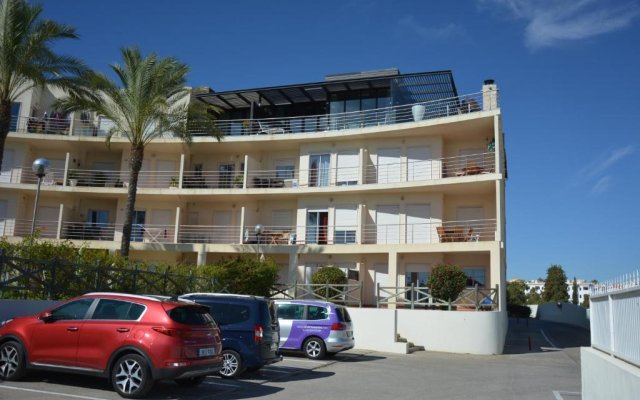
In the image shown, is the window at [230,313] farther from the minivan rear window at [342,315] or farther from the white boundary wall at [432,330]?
the white boundary wall at [432,330]

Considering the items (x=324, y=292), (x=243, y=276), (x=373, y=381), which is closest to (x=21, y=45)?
(x=243, y=276)

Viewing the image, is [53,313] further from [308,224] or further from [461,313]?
[308,224]

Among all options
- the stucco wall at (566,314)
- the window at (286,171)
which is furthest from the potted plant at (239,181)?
the stucco wall at (566,314)

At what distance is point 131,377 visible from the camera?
9.33 metres

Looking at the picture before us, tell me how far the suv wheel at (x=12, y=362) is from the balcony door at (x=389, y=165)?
22.9m

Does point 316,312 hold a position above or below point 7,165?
A: below

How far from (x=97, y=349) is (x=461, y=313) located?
15953 millimetres

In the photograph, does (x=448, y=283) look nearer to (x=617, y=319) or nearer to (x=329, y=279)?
(x=329, y=279)

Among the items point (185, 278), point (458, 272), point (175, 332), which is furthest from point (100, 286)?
point (458, 272)

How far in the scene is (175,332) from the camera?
30.8 ft

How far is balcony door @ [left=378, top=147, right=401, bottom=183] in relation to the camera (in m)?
30.8

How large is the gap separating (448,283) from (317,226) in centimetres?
959

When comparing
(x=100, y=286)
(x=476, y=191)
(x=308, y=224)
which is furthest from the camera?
(x=308, y=224)

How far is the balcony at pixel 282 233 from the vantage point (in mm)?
28672
